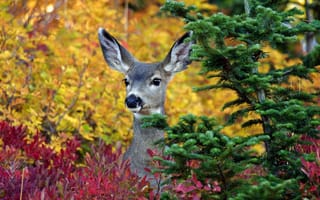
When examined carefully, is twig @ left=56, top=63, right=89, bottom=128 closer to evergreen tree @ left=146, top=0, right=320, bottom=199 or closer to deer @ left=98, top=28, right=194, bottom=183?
deer @ left=98, top=28, right=194, bottom=183

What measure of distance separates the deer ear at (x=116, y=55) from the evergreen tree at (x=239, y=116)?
2.91 metres

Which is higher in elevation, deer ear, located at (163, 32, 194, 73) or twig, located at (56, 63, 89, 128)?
deer ear, located at (163, 32, 194, 73)

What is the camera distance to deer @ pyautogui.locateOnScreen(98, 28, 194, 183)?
20.9 ft

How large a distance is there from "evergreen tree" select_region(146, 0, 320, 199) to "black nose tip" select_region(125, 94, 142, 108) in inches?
78.9

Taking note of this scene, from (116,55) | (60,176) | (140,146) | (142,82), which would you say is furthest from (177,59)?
(60,176)

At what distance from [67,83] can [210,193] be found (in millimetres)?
4307

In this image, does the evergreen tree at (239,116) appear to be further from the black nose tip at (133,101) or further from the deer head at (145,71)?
the deer head at (145,71)

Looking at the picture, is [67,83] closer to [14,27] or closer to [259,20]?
[14,27]

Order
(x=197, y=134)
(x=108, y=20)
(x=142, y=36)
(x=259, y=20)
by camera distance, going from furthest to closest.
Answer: (x=142, y=36) → (x=108, y=20) → (x=259, y=20) → (x=197, y=134)

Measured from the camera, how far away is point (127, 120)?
307 inches

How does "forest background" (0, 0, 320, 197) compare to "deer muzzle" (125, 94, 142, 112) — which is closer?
"deer muzzle" (125, 94, 142, 112)

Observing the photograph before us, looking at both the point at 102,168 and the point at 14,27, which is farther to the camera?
the point at 14,27

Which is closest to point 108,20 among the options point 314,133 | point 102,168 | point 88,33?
point 88,33

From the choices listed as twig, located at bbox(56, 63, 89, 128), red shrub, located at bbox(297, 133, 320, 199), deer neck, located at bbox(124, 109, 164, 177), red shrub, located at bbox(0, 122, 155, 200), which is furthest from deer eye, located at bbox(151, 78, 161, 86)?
red shrub, located at bbox(297, 133, 320, 199)
